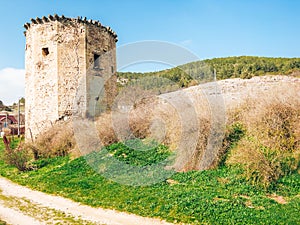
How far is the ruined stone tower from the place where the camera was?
16.7 meters

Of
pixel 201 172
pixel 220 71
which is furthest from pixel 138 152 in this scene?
pixel 220 71

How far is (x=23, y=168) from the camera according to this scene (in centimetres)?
1198

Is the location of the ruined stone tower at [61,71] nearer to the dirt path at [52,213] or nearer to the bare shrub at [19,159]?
the bare shrub at [19,159]

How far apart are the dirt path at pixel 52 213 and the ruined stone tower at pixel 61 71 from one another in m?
8.67

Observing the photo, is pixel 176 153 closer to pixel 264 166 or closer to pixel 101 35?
pixel 264 166

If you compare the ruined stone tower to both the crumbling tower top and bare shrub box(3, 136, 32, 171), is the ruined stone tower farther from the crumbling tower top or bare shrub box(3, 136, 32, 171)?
bare shrub box(3, 136, 32, 171)

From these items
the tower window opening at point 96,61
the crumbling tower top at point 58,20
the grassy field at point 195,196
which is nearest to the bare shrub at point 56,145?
the grassy field at point 195,196

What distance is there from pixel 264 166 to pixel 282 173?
1.93 ft

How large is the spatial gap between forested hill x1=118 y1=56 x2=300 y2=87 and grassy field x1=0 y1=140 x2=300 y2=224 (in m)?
9.86

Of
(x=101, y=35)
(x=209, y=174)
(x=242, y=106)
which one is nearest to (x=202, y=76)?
(x=101, y=35)

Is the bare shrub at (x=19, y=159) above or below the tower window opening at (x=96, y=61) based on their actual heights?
below

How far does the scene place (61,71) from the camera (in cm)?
1664

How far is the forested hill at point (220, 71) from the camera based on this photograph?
69.2 ft

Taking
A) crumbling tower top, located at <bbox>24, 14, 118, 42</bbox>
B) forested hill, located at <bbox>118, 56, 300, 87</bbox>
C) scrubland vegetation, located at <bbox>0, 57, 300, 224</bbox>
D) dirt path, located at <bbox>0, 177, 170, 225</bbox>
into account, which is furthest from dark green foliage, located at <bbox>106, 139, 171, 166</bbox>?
crumbling tower top, located at <bbox>24, 14, 118, 42</bbox>
